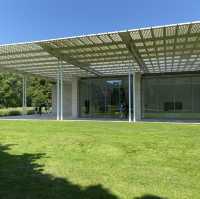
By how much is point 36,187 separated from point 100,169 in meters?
1.50

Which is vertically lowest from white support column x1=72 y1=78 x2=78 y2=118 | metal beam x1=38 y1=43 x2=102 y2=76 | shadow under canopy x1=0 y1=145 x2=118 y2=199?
shadow under canopy x1=0 y1=145 x2=118 y2=199

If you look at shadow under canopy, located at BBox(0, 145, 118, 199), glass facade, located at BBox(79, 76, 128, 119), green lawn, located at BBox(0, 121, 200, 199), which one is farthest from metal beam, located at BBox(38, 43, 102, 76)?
shadow under canopy, located at BBox(0, 145, 118, 199)

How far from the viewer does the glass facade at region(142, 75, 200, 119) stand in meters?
23.8

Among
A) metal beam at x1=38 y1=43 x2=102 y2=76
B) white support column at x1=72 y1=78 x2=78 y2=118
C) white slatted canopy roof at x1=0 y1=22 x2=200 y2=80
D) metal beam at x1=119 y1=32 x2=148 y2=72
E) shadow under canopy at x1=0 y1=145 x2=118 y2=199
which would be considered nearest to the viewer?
shadow under canopy at x1=0 y1=145 x2=118 y2=199

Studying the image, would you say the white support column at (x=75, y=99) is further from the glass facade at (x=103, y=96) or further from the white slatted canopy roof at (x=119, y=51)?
the white slatted canopy roof at (x=119, y=51)

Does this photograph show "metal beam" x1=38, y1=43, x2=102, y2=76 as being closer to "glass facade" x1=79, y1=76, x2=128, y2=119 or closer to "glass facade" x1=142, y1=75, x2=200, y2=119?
"glass facade" x1=79, y1=76, x2=128, y2=119

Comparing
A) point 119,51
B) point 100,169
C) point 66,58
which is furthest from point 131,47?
point 100,169

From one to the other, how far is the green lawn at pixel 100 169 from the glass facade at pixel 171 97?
600 inches

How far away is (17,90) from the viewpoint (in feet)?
201

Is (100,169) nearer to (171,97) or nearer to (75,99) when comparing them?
(171,97)

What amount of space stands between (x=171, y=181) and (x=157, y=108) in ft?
64.8

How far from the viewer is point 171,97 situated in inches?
955

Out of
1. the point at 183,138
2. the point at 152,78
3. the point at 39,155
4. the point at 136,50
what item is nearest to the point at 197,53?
the point at 136,50

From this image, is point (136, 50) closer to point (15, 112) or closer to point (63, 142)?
point (63, 142)
